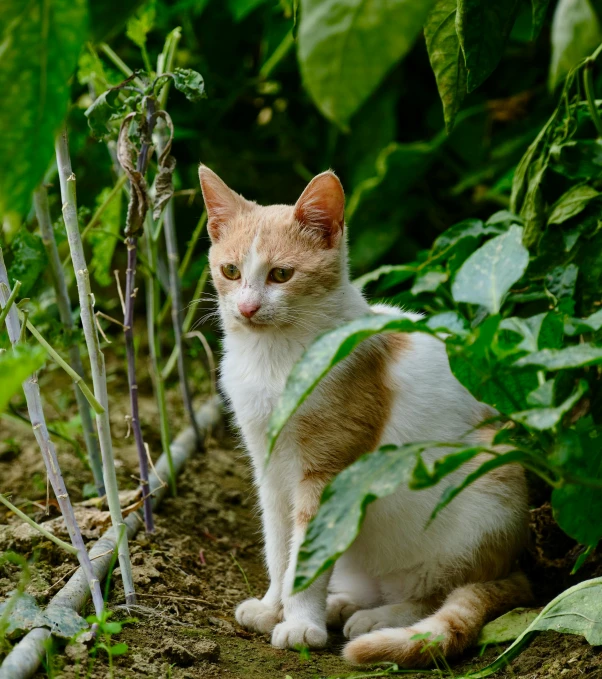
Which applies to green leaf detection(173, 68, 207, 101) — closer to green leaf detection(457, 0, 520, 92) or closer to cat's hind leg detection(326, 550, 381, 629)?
green leaf detection(457, 0, 520, 92)

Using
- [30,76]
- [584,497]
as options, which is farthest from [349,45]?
[584,497]

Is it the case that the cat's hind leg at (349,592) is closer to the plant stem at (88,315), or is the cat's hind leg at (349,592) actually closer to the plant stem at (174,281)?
the plant stem at (88,315)

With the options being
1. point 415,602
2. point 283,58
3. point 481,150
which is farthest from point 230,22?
point 415,602

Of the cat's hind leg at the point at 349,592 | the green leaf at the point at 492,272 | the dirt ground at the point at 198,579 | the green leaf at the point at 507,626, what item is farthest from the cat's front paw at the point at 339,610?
the green leaf at the point at 492,272

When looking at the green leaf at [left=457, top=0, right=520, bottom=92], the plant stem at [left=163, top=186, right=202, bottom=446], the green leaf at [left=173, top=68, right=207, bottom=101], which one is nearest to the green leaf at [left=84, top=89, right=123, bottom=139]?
the green leaf at [left=173, top=68, right=207, bottom=101]

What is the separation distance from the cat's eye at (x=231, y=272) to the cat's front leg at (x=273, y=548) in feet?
1.69

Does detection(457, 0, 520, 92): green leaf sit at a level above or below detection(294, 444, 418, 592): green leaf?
above

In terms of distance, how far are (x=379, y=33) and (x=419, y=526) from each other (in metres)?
1.40

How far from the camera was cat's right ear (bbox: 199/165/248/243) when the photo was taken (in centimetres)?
209

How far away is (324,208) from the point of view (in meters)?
1.97

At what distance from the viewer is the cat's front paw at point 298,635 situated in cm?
173

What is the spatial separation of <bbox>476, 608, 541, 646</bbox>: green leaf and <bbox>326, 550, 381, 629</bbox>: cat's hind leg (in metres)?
0.40

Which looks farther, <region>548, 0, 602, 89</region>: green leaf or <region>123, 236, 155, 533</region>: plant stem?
<region>123, 236, 155, 533</region>: plant stem

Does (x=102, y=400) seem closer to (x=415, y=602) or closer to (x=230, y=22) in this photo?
(x=415, y=602)
